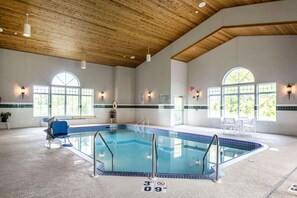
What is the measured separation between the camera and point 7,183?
289 cm

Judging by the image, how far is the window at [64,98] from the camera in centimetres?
937

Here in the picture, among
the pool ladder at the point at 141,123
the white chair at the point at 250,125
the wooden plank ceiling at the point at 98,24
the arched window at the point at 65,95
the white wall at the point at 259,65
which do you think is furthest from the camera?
the arched window at the point at 65,95

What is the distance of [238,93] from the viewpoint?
873 cm

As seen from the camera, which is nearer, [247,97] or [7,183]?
[7,183]

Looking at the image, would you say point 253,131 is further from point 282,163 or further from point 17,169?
point 17,169

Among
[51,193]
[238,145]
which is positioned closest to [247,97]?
[238,145]

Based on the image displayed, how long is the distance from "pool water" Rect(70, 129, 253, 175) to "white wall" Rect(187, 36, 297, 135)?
2.66 metres

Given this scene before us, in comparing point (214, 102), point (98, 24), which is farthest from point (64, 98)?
point (214, 102)

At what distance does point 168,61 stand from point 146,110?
3.05 m

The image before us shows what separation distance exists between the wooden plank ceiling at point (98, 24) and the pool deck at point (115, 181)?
444 cm

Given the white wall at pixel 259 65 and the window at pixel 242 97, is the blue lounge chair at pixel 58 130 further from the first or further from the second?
the window at pixel 242 97

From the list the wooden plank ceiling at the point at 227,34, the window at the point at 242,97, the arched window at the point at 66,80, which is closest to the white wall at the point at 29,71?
the arched window at the point at 66,80

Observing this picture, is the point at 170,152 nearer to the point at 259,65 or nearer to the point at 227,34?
the point at 259,65

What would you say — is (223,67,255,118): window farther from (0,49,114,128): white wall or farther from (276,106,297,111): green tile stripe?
(0,49,114,128): white wall
